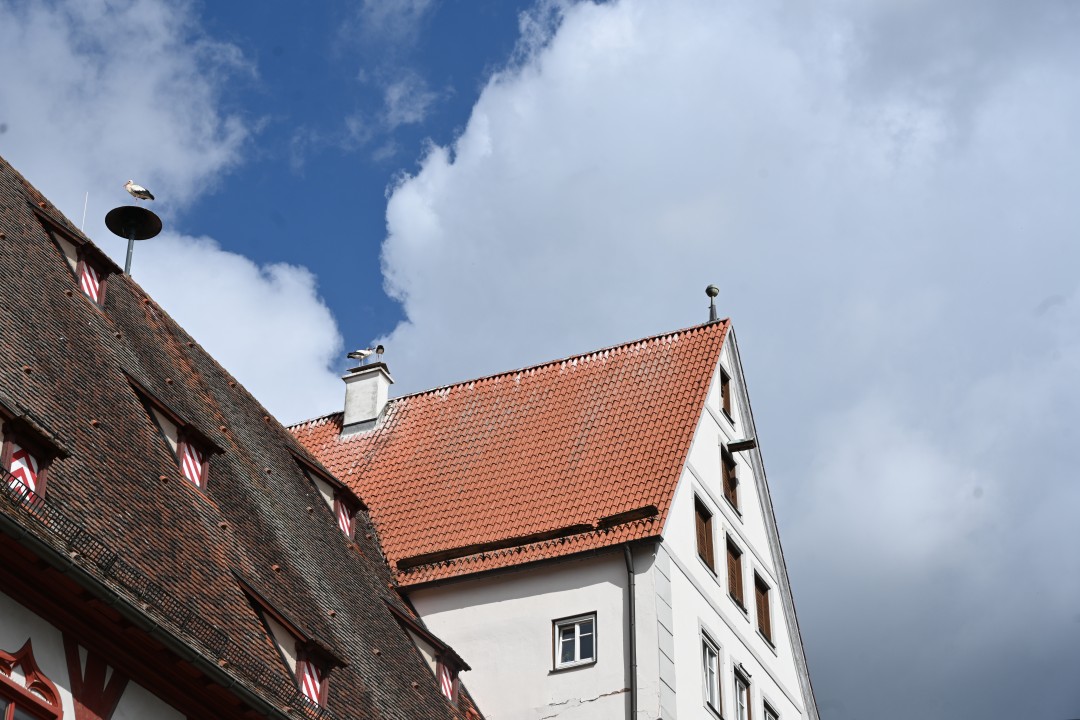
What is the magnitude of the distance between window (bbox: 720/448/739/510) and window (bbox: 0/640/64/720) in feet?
51.3

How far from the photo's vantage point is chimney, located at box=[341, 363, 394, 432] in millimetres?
29328

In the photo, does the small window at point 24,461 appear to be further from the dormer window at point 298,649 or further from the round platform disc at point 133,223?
the round platform disc at point 133,223

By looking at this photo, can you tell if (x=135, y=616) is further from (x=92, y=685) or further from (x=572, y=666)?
(x=572, y=666)

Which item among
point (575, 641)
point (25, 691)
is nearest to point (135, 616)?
point (25, 691)

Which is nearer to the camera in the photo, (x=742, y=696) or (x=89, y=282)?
(x=89, y=282)

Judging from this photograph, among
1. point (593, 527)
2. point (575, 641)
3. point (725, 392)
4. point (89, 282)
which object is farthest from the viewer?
point (725, 392)

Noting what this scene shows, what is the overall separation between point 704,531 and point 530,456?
3.01 meters

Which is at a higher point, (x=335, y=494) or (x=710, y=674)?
(x=335, y=494)

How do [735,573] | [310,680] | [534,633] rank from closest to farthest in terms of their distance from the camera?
[310,680] < [534,633] < [735,573]

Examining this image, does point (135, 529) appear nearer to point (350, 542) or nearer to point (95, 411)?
point (95, 411)

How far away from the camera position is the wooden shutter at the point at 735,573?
1035 inches

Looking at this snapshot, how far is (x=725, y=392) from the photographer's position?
92.6 ft

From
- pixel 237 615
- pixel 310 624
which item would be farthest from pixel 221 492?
pixel 237 615

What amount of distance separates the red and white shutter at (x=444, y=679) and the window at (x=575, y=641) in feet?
4.99
